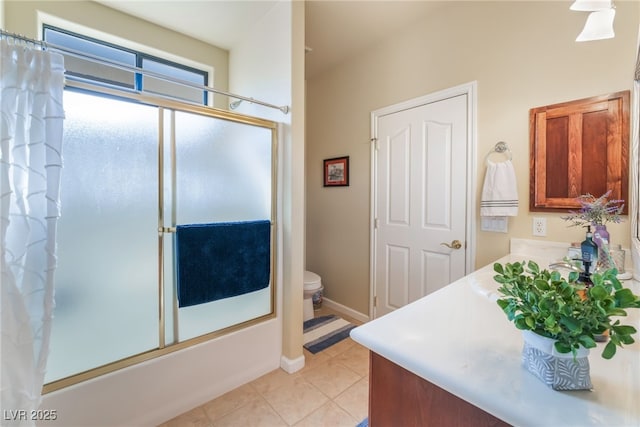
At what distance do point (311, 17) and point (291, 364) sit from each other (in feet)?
8.63

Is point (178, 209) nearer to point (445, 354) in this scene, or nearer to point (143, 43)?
point (445, 354)

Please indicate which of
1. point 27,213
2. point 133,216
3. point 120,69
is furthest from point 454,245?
point 120,69

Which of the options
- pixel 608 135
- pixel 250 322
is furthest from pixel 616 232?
pixel 250 322

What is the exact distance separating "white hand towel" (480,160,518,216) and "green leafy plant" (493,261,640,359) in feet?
4.55

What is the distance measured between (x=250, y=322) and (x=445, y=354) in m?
1.46

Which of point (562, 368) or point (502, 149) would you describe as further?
point (502, 149)

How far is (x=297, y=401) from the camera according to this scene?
166cm

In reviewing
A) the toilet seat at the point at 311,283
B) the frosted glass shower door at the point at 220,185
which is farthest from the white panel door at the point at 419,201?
the frosted glass shower door at the point at 220,185

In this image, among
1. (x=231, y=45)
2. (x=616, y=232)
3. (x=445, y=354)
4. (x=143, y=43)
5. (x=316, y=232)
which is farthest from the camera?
(x=316, y=232)

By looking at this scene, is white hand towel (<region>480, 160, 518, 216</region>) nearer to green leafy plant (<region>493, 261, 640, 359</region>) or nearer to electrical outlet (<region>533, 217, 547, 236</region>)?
electrical outlet (<region>533, 217, 547, 236</region>)

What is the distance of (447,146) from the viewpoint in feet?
6.96

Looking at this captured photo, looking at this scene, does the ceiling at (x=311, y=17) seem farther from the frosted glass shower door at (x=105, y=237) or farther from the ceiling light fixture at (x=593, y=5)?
the frosted glass shower door at (x=105, y=237)

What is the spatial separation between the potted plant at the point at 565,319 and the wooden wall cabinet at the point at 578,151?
137cm

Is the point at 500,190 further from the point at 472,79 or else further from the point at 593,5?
the point at 593,5
